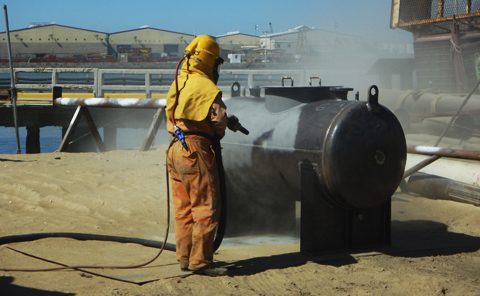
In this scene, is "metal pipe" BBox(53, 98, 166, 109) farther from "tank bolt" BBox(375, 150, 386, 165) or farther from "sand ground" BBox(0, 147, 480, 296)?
"tank bolt" BBox(375, 150, 386, 165)

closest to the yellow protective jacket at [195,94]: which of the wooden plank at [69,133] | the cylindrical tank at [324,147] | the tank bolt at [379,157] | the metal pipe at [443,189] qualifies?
the cylindrical tank at [324,147]

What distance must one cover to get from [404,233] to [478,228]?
0.90m

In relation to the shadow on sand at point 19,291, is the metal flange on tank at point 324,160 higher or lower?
higher

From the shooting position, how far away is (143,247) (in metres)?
4.77

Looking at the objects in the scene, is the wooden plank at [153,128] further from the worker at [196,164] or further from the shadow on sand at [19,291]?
the shadow on sand at [19,291]

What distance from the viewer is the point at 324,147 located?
13.3 feet

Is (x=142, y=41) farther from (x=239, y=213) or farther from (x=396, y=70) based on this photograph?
(x=239, y=213)

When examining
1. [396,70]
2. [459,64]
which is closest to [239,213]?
[459,64]

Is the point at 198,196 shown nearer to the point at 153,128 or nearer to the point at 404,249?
the point at 404,249

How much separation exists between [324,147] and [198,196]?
3.47 ft

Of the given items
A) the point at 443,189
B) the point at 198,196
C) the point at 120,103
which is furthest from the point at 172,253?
the point at 120,103

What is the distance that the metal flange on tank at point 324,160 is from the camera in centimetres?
407

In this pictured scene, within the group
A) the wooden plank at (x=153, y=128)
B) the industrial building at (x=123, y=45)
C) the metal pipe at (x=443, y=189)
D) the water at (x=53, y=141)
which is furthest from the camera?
the industrial building at (x=123, y=45)

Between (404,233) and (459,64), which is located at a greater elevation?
(459,64)
